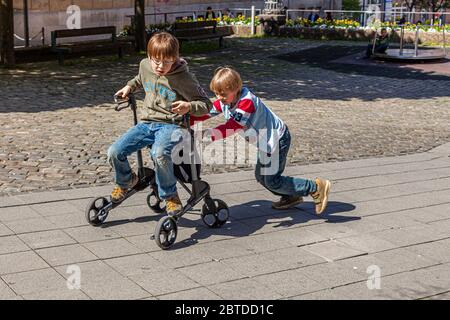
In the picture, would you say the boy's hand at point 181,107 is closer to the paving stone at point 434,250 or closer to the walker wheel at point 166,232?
the walker wheel at point 166,232

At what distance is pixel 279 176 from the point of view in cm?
697

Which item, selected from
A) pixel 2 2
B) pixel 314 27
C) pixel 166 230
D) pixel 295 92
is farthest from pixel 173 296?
pixel 314 27

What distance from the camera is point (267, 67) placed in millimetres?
20922

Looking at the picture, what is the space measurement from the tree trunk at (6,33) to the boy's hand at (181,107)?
1340cm

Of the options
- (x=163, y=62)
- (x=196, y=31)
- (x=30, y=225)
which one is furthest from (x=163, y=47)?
(x=196, y=31)

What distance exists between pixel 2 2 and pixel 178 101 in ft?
44.3

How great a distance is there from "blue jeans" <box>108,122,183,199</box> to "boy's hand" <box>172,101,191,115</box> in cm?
22

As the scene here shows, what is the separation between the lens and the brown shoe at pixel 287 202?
7344 mm

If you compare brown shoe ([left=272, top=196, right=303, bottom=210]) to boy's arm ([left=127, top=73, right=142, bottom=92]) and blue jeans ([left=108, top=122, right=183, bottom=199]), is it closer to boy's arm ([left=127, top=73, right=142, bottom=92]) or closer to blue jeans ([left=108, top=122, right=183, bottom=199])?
blue jeans ([left=108, top=122, right=183, bottom=199])

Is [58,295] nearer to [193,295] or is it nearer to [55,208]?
[193,295]

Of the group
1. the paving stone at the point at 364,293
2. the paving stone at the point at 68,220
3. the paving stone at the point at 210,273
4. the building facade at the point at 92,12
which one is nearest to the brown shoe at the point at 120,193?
the paving stone at the point at 68,220

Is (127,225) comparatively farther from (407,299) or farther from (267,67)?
(267,67)

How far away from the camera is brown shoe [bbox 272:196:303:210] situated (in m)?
7.34

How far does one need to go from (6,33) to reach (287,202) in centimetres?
1287
